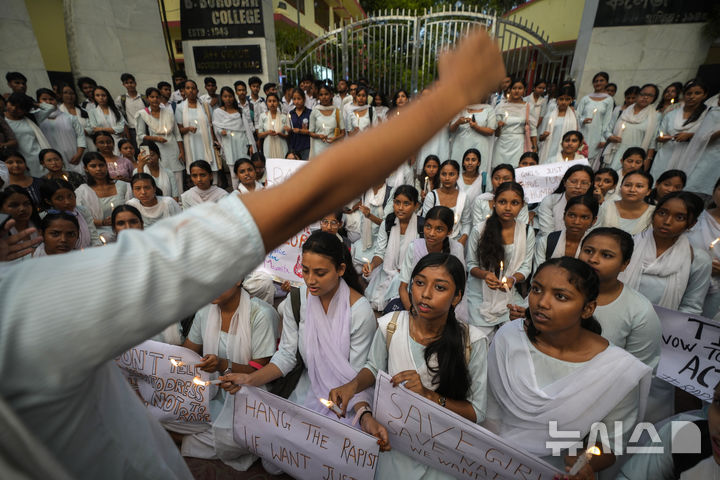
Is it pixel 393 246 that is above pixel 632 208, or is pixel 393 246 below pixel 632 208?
below

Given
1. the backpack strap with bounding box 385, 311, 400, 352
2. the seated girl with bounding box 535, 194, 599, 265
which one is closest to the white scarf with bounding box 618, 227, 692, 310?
the seated girl with bounding box 535, 194, 599, 265

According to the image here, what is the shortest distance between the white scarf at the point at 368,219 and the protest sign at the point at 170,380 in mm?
3020

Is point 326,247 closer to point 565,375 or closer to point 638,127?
point 565,375

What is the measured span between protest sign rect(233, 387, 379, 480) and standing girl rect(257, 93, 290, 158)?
589 cm

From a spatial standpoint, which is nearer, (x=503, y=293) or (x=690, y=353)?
(x=690, y=353)

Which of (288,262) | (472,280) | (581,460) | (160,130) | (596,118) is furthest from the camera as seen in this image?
(596,118)

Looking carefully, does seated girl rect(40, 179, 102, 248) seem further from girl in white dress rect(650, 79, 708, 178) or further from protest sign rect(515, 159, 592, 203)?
girl in white dress rect(650, 79, 708, 178)

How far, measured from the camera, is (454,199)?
439 cm

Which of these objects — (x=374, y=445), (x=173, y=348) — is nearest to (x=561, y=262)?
(x=374, y=445)

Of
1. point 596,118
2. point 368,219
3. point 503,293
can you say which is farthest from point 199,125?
point 596,118

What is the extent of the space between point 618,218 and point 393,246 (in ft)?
7.65

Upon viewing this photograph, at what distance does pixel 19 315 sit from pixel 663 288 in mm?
3577

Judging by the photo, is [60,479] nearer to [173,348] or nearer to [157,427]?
[157,427]

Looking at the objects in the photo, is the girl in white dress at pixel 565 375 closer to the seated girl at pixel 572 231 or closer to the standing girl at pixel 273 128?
the seated girl at pixel 572 231
